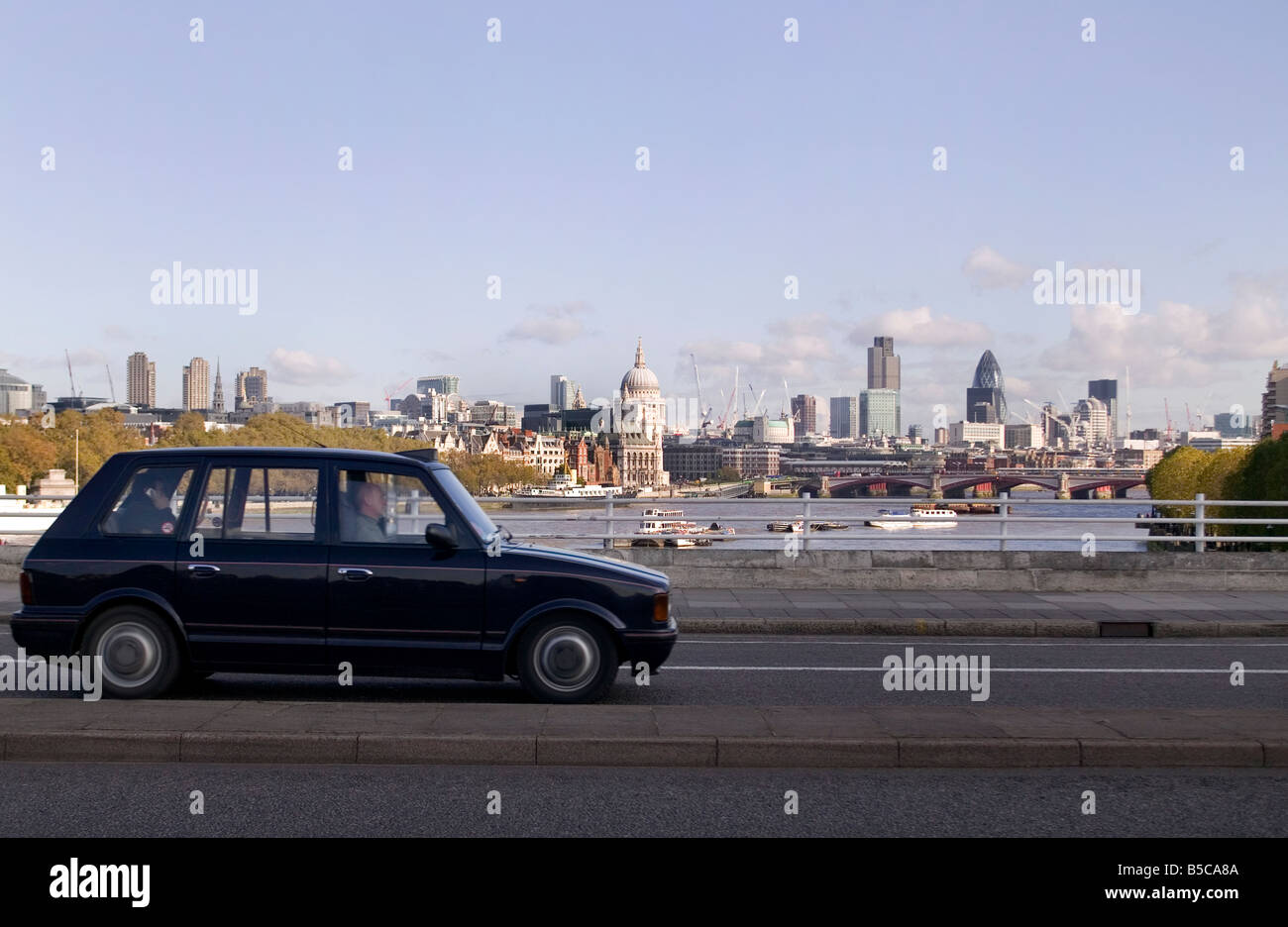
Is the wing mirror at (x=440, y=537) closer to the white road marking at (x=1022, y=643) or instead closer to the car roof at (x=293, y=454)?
the car roof at (x=293, y=454)

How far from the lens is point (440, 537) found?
9.57 meters

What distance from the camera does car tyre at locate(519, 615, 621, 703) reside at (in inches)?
383

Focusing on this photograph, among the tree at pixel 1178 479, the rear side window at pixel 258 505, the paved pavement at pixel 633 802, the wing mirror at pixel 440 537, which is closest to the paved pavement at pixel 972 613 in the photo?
the wing mirror at pixel 440 537

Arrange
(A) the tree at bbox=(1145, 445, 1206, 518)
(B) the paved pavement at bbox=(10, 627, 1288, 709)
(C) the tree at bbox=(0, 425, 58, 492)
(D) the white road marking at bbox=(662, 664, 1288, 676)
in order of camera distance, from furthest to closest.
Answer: (A) the tree at bbox=(1145, 445, 1206, 518) < (C) the tree at bbox=(0, 425, 58, 492) < (D) the white road marking at bbox=(662, 664, 1288, 676) < (B) the paved pavement at bbox=(10, 627, 1288, 709)

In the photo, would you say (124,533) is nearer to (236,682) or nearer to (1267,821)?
(236,682)

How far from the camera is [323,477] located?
9.93m

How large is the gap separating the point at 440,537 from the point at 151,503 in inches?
92.2

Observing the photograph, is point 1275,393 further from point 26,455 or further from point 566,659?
point 566,659

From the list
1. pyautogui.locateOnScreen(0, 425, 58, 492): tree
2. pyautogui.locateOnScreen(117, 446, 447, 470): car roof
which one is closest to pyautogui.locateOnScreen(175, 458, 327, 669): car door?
pyautogui.locateOnScreen(117, 446, 447, 470): car roof

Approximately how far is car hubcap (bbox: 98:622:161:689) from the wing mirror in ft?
7.27

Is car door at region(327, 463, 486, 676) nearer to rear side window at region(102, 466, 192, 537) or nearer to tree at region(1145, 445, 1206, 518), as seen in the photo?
rear side window at region(102, 466, 192, 537)

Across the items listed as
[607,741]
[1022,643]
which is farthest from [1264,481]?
[607,741]

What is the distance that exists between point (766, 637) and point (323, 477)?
6.93m

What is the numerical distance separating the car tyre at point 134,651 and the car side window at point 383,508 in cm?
156
